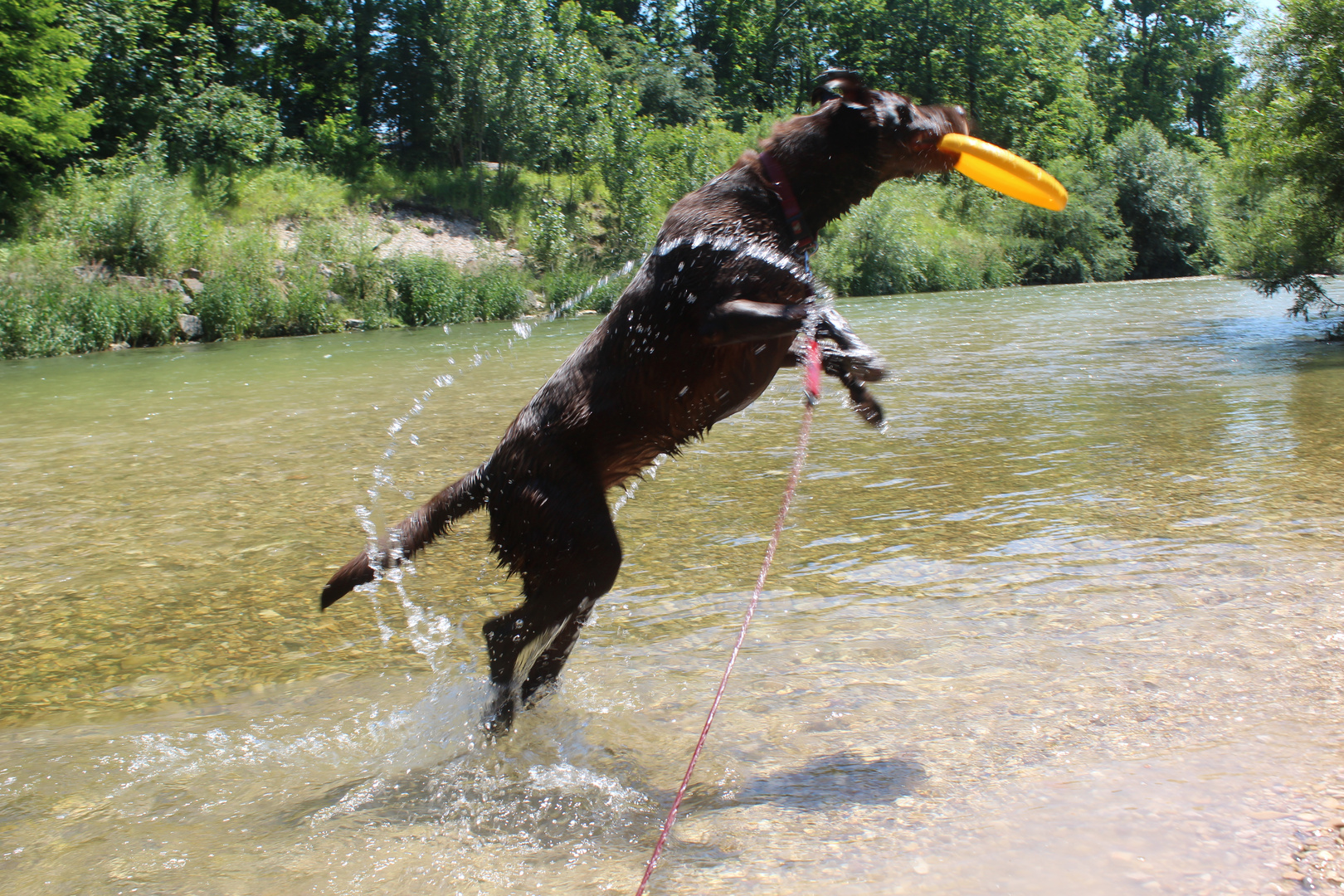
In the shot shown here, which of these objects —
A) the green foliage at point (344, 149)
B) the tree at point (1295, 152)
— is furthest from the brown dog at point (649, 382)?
the green foliage at point (344, 149)

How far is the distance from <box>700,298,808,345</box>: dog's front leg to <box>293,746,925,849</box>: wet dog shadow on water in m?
1.63

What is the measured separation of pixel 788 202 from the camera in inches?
165

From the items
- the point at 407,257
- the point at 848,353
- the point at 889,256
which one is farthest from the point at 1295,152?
the point at 407,257

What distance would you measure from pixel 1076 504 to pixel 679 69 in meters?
53.5

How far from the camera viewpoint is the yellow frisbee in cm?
426

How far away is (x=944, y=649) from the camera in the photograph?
4352mm

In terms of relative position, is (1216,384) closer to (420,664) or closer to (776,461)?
(776,461)

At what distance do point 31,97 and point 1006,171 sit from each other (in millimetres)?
31815

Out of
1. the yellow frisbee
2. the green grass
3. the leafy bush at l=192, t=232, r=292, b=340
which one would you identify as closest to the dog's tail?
the yellow frisbee

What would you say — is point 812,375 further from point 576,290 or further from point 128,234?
point 576,290

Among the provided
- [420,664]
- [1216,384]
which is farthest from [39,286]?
[1216,384]

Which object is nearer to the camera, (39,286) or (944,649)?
(944,649)

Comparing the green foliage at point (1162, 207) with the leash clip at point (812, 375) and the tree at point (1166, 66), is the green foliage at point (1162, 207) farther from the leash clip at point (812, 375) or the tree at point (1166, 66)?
the leash clip at point (812, 375)

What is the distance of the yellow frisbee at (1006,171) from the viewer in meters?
4.26
